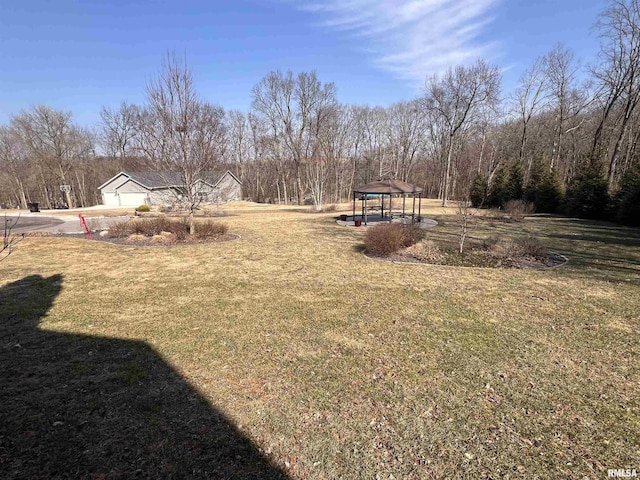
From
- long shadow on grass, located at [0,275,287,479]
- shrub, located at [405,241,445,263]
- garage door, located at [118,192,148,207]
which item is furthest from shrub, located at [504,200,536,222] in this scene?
garage door, located at [118,192,148,207]

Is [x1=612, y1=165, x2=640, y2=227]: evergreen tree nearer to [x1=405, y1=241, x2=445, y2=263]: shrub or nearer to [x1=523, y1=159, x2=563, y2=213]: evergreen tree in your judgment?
[x1=523, y1=159, x2=563, y2=213]: evergreen tree

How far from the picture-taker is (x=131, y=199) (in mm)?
39375

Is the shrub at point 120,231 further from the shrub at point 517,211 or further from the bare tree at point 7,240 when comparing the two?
the shrub at point 517,211

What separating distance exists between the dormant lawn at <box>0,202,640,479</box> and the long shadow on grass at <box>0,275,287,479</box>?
0.76ft

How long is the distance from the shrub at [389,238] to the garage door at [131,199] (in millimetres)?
37584

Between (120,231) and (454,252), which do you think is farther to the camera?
(120,231)

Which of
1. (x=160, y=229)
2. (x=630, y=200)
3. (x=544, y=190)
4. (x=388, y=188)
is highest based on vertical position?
(x=388, y=188)

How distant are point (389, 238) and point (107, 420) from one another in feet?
28.2

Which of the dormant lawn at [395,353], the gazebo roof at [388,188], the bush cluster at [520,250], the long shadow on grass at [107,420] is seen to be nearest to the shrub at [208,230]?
the dormant lawn at [395,353]

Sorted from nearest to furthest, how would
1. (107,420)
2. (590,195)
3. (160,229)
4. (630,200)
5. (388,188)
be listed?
(107,420) < (160,229) < (630,200) < (388,188) < (590,195)

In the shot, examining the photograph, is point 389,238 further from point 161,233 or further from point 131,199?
point 131,199

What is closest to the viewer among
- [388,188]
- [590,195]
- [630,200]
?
[630,200]

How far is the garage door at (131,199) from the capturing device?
39.2m

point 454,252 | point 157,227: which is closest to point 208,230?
point 157,227
